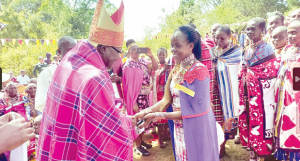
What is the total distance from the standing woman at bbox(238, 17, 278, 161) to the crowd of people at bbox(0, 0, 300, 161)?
0.6 inches

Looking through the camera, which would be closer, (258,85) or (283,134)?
(283,134)

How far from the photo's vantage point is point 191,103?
2.27 m

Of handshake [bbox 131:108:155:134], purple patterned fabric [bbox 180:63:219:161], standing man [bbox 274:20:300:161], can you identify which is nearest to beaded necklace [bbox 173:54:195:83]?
purple patterned fabric [bbox 180:63:219:161]

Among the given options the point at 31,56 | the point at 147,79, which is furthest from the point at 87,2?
the point at 147,79

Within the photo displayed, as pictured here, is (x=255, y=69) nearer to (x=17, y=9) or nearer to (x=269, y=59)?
(x=269, y=59)

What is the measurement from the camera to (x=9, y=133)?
1.18m

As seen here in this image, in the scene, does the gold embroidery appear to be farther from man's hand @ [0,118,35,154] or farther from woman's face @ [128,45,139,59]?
woman's face @ [128,45,139,59]

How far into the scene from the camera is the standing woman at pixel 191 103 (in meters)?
2.26

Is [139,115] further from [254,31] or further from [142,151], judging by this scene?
[142,151]

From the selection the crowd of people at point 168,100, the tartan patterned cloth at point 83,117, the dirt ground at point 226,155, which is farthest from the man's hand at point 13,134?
the dirt ground at point 226,155

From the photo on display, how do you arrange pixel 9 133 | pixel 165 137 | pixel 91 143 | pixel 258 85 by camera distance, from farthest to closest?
1. pixel 165 137
2. pixel 258 85
3. pixel 91 143
4. pixel 9 133

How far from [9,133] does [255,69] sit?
135 inches

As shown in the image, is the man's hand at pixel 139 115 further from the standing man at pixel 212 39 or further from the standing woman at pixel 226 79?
the standing man at pixel 212 39

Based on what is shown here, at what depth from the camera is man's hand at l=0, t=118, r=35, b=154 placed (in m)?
1.16
